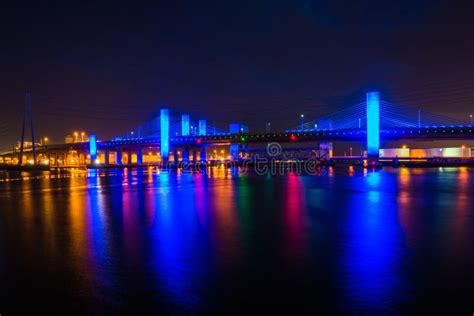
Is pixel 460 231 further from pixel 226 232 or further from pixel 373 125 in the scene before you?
pixel 373 125

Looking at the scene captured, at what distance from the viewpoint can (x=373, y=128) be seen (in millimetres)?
59281

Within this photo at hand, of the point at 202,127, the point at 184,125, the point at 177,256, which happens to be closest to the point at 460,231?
the point at 177,256

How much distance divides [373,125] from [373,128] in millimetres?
503

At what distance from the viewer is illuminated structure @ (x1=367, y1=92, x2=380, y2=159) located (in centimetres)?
5923

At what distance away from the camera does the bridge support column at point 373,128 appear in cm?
5925

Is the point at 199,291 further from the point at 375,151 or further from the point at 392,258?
the point at 375,151

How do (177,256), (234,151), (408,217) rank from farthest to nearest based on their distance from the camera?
(234,151) → (408,217) → (177,256)

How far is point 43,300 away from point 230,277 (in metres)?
2.60

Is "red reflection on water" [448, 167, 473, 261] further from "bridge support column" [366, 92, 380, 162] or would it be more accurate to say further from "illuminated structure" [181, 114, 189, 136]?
"illuminated structure" [181, 114, 189, 136]

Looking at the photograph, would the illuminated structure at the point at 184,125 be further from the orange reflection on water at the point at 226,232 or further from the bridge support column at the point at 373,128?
the orange reflection on water at the point at 226,232

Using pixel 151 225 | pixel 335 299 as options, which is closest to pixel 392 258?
pixel 335 299

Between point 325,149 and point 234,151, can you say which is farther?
point 234,151

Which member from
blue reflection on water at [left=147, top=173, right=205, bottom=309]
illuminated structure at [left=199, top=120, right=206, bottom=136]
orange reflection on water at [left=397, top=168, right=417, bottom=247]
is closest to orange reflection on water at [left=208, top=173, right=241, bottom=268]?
blue reflection on water at [left=147, top=173, right=205, bottom=309]

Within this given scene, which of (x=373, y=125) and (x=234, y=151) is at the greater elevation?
(x=373, y=125)
